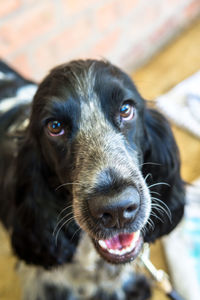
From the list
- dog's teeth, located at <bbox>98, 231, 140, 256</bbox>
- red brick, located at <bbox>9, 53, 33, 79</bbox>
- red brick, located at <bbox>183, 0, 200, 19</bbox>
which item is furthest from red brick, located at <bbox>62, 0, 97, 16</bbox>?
dog's teeth, located at <bbox>98, 231, 140, 256</bbox>

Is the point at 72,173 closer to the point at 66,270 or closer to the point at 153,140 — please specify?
the point at 153,140

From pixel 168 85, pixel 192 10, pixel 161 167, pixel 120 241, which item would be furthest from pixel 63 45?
pixel 120 241

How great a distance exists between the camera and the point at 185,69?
2.54 meters

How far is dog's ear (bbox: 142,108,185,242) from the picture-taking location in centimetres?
136

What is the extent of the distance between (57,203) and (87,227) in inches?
14.2

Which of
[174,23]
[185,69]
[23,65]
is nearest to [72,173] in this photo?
[23,65]

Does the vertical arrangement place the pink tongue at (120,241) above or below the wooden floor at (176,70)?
below

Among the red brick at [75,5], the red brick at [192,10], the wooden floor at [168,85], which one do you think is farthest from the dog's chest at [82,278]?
the red brick at [192,10]

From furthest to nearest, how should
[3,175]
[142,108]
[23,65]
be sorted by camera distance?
[23,65], [3,175], [142,108]

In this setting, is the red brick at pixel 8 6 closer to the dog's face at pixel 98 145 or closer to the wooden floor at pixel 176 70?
the wooden floor at pixel 176 70

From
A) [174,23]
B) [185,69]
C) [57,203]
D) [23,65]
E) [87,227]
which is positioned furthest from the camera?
[174,23]

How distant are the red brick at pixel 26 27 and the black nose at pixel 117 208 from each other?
1.53 meters

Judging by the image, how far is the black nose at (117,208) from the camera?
913 millimetres

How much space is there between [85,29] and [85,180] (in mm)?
1643
